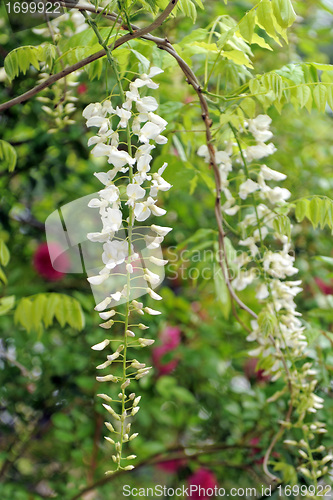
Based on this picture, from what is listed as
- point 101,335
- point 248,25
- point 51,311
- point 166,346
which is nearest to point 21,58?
point 248,25

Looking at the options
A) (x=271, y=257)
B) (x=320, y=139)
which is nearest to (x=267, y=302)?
(x=271, y=257)

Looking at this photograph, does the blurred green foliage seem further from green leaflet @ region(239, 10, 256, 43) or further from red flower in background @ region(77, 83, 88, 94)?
green leaflet @ region(239, 10, 256, 43)

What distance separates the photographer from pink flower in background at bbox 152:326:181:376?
1.26m

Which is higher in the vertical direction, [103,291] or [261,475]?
[103,291]

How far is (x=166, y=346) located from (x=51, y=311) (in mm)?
465

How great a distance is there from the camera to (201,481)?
1.27m

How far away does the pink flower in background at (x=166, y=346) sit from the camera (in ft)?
4.15

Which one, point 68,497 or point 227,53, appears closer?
point 227,53

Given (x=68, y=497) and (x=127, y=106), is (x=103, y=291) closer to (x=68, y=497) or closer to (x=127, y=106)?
(x=127, y=106)

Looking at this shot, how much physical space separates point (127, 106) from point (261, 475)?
0.89 m

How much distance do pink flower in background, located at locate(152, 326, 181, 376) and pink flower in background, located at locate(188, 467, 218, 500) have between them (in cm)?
28

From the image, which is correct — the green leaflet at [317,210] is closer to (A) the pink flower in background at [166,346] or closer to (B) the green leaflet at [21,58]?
(B) the green leaflet at [21,58]

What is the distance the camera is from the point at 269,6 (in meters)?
0.58

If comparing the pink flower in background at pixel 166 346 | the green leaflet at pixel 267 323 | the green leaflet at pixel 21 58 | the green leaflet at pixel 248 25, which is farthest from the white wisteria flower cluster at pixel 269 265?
the pink flower in background at pixel 166 346
